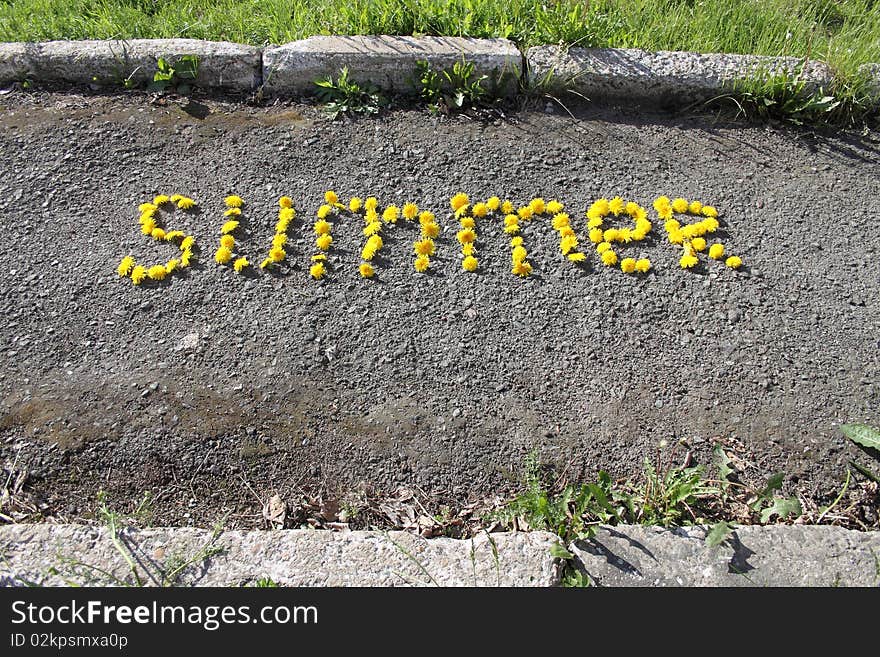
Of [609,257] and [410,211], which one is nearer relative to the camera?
[609,257]

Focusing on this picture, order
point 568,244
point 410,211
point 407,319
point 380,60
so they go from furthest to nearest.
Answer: point 380,60
point 410,211
point 568,244
point 407,319

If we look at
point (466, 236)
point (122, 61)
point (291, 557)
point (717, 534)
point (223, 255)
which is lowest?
point (291, 557)

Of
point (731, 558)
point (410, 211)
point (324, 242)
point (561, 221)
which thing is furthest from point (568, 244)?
point (731, 558)

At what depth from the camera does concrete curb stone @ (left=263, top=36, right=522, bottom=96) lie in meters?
3.85

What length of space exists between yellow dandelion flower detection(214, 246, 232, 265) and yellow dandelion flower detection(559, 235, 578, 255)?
1.63m

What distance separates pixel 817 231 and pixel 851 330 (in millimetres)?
Answer: 650

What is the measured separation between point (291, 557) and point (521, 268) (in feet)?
5.57

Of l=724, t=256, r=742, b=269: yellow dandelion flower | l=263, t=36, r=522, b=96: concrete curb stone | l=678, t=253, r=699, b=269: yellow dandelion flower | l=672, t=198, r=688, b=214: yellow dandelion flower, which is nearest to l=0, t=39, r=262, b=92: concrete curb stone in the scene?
l=263, t=36, r=522, b=96: concrete curb stone

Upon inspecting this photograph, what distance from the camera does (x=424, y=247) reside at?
3.22 metres

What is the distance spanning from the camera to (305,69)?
3871 millimetres

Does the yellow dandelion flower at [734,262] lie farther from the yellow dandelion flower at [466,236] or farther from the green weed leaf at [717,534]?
the green weed leaf at [717,534]

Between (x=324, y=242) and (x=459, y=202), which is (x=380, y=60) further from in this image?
(x=324, y=242)

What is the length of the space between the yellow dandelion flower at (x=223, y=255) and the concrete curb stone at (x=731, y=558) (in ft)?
6.72

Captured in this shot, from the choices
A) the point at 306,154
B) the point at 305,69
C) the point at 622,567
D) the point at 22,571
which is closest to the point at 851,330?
the point at 622,567
